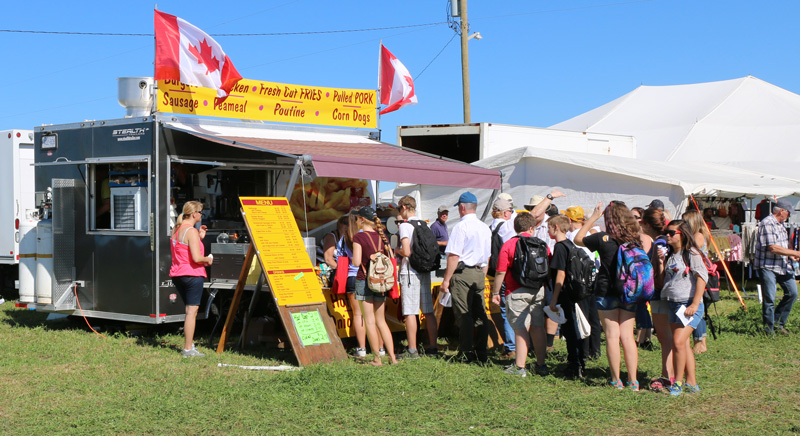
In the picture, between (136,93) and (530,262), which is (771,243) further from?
(136,93)

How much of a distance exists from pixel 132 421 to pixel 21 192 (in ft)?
→ 25.4

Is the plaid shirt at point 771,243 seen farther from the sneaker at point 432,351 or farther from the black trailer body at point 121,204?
the black trailer body at point 121,204

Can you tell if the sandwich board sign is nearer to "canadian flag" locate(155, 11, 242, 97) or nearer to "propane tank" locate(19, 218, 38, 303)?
"canadian flag" locate(155, 11, 242, 97)

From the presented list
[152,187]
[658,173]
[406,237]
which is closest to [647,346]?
[406,237]

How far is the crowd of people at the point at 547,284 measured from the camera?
608cm

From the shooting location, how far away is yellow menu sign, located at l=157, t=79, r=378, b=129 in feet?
27.9

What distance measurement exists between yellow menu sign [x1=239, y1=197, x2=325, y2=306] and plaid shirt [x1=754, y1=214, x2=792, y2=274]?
191 inches

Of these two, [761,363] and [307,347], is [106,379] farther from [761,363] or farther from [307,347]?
[761,363]

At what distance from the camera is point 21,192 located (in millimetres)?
11828

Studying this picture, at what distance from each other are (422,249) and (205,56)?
3298 mm

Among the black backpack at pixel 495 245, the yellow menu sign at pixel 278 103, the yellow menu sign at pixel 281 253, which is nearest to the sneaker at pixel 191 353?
the yellow menu sign at pixel 281 253

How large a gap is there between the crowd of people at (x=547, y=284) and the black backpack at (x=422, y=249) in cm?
6

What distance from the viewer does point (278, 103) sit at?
31.1 feet

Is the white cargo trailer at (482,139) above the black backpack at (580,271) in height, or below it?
above
